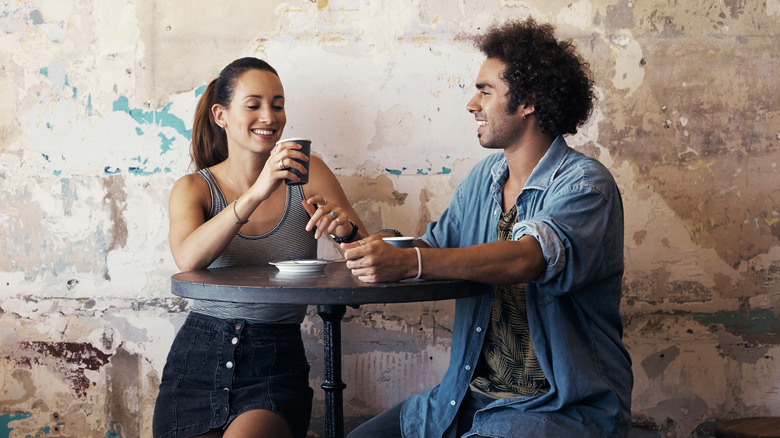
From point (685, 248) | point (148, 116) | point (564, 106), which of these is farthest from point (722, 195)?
point (148, 116)

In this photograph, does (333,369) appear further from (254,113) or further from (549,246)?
(254,113)

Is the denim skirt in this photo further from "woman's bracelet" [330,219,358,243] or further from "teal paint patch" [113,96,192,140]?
"teal paint patch" [113,96,192,140]

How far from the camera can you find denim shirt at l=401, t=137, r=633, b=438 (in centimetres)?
172

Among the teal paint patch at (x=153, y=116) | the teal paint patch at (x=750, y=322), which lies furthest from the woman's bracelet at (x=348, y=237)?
the teal paint patch at (x=750, y=322)

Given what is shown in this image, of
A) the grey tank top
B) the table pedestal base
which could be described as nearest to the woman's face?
the grey tank top

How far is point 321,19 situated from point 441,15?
50cm

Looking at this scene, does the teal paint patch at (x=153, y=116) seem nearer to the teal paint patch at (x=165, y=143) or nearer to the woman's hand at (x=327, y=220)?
the teal paint patch at (x=165, y=143)

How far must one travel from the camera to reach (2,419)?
3.04m

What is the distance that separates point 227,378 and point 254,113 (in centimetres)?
93

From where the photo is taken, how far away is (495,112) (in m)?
2.07

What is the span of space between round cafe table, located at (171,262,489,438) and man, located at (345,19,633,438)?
0.18 ft

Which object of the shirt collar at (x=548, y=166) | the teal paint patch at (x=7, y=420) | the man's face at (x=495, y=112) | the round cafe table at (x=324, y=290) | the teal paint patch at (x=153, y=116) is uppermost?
the teal paint patch at (x=153, y=116)

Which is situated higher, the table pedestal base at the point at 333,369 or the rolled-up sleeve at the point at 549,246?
the rolled-up sleeve at the point at 549,246

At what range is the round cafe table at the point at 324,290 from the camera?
1625 mm
